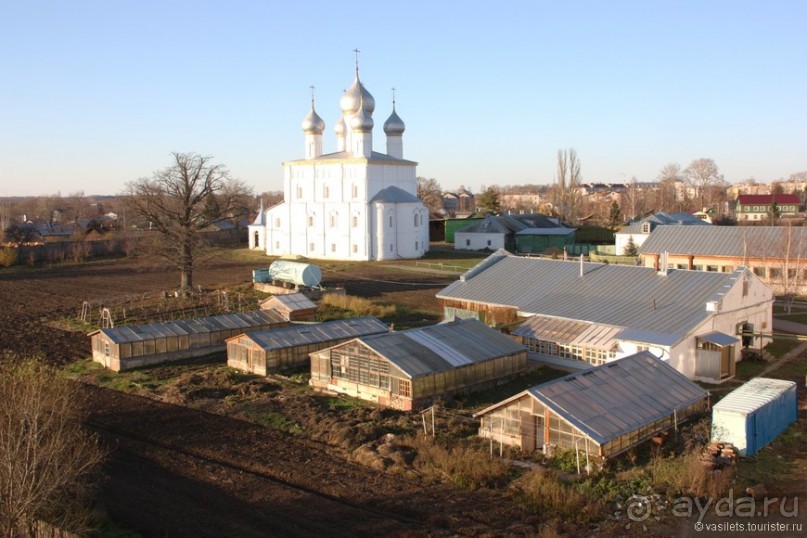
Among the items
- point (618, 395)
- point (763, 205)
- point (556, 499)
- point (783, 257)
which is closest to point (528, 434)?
point (618, 395)

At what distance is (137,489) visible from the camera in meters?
16.2

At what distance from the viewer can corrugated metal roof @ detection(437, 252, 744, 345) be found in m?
25.7

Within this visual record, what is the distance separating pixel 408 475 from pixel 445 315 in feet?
55.0

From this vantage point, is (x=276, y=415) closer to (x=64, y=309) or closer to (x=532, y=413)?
(x=532, y=413)

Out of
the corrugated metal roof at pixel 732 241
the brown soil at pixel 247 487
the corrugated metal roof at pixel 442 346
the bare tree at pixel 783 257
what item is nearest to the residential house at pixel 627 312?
the corrugated metal roof at pixel 442 346

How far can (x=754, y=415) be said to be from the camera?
57.5 ft

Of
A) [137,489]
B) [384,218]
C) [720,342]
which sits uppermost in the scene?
[384,218]

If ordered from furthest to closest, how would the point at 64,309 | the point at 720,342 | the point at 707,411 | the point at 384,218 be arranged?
the point at 384,218
the point at 64,309
the point at 720,342
the point at 707,411

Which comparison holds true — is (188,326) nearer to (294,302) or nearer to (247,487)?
(294,302)

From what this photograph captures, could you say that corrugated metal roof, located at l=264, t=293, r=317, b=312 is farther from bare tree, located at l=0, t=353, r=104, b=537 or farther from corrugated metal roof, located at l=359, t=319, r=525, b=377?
bare tree, located at l=0, t=353, r=104, b=537

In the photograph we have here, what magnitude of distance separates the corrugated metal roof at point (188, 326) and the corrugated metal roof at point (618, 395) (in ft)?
49.3

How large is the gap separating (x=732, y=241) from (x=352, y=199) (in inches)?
1218

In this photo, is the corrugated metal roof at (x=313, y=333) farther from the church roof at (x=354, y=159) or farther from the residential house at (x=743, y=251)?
the church roof at (x=354, y=159)

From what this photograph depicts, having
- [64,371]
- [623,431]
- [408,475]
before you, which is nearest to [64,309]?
[64,371]
